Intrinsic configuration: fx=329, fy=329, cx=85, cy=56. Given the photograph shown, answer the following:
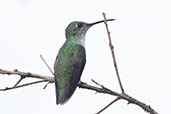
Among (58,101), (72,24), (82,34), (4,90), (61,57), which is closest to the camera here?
(4,90)

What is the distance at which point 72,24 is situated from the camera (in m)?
7.01

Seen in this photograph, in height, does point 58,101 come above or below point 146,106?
below

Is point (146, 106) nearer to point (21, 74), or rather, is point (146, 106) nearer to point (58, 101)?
point (21, 74)

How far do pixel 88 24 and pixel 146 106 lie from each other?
415cm

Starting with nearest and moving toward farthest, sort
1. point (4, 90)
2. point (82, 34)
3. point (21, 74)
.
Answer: point (4, 90), point (21, 74), point (82, 34)

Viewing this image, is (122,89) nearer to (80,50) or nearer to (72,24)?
(80,50)

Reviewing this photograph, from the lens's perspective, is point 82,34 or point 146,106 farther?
point 82,34

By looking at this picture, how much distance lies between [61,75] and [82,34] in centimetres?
184

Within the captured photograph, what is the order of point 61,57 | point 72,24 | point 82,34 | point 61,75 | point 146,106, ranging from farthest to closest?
1. point 72,24
2. point 82,34
3. point 61,57
4. point 61,75
5. point 146,106

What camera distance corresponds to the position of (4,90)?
3.00 meters

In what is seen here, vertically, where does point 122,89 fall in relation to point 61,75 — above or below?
above

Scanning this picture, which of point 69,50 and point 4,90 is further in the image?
point 69,50

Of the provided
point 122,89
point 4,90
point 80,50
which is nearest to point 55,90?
point 80,50

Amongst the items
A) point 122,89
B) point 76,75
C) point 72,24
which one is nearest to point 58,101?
point 76,75
